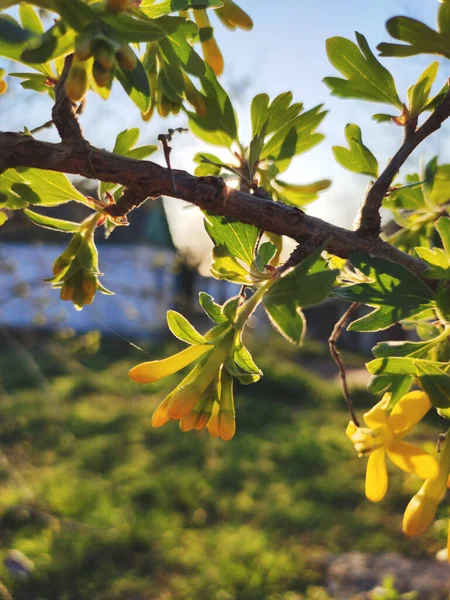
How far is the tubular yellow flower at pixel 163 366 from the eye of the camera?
459mm

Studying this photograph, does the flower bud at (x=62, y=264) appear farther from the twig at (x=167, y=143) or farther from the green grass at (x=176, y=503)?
the green grass at (x=176, y=503)

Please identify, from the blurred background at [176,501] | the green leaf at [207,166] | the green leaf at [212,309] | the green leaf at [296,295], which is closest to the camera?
the green leaf at [296,295]

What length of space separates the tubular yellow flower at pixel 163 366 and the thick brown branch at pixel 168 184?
11 cm

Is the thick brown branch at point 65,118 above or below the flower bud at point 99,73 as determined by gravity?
above

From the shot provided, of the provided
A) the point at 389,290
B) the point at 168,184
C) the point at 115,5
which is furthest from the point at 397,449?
the point at 115,5

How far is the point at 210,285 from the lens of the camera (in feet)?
33.7

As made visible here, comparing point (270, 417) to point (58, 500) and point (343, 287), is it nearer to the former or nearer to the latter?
point (58, 500)

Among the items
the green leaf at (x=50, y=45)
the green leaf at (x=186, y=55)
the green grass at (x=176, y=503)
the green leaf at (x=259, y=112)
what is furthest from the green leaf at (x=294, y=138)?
the green grass at (x=176, y=503)

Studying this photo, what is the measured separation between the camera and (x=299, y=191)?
65cm

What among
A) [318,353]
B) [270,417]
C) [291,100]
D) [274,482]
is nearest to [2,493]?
[274,482]

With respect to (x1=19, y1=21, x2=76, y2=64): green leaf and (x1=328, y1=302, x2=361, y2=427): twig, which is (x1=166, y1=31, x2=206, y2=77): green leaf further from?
(x1=328, y1=302, x2=361, y2=427): twig

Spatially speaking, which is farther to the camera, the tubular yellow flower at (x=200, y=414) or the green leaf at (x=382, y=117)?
the green leaf at (x=382, y=117)

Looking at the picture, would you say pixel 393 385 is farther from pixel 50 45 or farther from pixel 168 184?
pixel 50 45

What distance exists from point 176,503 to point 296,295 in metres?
2.97
